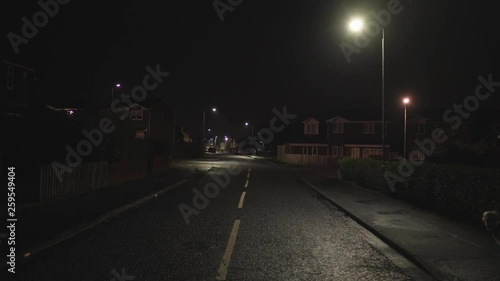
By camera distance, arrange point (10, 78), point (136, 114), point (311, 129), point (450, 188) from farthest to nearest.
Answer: point (136, 114) < point (311, 129) < point (10, 78) < point (450, 188)

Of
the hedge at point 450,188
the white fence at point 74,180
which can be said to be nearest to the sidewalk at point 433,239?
the hedge at point 450,188

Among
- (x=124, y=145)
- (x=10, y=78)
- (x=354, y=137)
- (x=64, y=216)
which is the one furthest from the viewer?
(x=354, y=137)

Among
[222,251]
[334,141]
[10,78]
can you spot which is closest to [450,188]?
[222,251]

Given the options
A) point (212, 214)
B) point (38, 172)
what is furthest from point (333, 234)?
point (38, 172)

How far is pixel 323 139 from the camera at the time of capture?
53469mm

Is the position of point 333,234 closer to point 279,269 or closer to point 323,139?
point 279,269

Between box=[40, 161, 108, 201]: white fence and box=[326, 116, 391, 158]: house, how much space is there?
39.8 m

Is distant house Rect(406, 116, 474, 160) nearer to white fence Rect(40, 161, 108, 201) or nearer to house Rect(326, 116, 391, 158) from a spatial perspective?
house Rect(326, 116, 391, 158)

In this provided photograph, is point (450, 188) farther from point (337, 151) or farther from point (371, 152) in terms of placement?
point (337, 151)

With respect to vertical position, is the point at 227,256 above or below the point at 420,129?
below

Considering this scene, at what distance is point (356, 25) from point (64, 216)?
12.7 meters

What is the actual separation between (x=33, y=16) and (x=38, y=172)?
733cm

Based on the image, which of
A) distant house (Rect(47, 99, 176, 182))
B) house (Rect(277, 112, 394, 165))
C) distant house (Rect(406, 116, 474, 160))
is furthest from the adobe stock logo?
distant house (Rect(406, 116, 474, 160))

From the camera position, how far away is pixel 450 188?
10.7 metres
